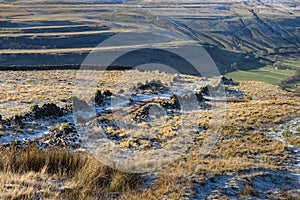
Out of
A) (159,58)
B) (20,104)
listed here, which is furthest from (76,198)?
(159,58)

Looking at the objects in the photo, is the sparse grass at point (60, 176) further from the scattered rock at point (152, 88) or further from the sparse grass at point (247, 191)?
the scattered rock at point (152, 88)

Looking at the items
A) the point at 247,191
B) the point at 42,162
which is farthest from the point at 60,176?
the point at 247,191

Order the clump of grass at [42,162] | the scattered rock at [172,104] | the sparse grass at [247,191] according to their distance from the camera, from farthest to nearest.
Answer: the scattered rock at [172,104] → the sparse grass at [247,191] → the clump of grass at [42,162]

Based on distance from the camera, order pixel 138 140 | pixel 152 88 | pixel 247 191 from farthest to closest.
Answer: pixel 152 88
pixel 138 140
pixel 247 191

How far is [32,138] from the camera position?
15.4 m

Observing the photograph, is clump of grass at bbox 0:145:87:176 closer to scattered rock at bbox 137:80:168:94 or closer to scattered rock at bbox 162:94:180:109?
scattered rock at bbox 162:94:180:109

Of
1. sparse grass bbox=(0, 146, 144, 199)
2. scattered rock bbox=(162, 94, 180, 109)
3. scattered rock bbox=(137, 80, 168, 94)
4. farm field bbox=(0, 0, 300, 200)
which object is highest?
sparse grass bbox=(0, 146, 144, 199)

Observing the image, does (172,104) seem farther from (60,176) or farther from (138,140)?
(60,176)

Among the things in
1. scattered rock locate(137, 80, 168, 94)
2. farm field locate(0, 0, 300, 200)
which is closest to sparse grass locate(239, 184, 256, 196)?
farm field locate(0, 0, 300, 200)

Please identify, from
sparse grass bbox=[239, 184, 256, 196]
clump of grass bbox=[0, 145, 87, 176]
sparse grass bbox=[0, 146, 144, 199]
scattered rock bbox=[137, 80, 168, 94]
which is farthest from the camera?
scattered rock bbox=[137, 80, 168, 94]

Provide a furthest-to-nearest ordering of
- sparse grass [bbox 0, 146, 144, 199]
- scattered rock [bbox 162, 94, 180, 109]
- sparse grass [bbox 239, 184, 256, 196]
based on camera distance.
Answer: scattered rock [bbox 162, 94, 180, 109]
sparse grass [bbox 239, 184, 256, 196]
sparse grass [bbox 0, 146, 144, 199]

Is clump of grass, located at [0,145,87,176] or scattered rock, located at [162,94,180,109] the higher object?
clump of grass, located at [0,145,87,176]

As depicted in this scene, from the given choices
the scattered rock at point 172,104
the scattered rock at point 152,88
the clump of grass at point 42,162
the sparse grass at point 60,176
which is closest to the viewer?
the sparse grass at point 60,176

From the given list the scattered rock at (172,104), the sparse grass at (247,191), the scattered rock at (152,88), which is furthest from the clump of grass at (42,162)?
the scattered rock at (152,88)
